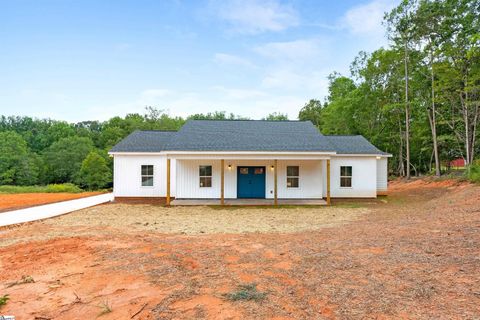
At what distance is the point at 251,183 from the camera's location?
1495 cm

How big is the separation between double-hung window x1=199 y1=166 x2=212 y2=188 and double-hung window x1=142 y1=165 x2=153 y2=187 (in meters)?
2.80

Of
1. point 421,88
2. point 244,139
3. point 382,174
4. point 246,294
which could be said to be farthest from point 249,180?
point 421,88

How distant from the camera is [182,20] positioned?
70.3 ft

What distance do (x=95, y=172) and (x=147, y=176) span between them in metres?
28.3

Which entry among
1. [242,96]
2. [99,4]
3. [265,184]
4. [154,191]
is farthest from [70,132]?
[265,184]

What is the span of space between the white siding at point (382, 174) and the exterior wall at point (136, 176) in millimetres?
12132

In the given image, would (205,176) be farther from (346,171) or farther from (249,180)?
(346,171)

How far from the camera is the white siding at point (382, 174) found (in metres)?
16.1

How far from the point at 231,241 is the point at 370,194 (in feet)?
37.0

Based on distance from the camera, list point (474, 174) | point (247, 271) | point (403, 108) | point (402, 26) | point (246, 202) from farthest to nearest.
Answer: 1. point (403, 108)
2. point (402, 26)
3. point (474, 174)
4. point (246, 202)
5. point (247, 271)

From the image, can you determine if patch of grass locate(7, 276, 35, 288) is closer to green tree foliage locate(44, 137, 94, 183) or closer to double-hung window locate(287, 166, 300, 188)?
double-hung window locate(287, 166, 300, 188)

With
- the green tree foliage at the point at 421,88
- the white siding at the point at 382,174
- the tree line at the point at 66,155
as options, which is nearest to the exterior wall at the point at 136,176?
the white siding at the point at 382,174

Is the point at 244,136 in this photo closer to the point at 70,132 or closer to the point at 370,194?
the point at 370,194

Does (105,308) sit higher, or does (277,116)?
(277,116)
